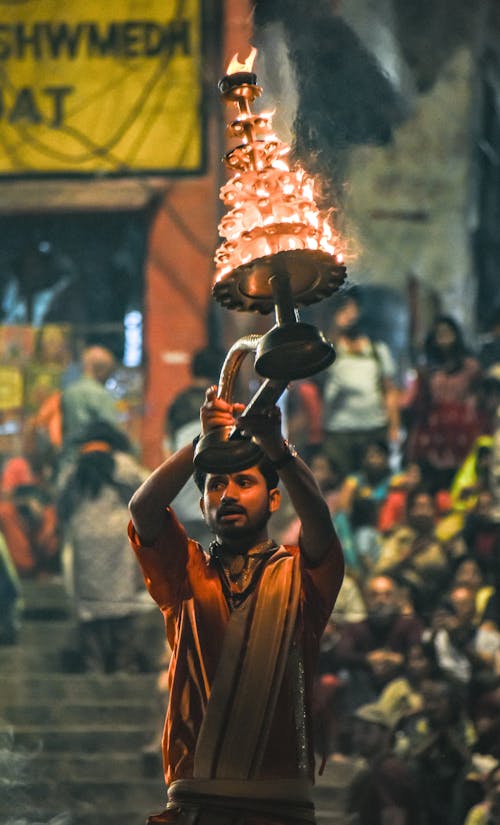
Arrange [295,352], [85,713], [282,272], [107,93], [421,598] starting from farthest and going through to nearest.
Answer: [107,93] → [85,713] → [421,598] → [282,272] → [295,352]

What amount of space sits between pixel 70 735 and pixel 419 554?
2.79 meters

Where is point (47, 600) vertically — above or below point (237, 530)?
above

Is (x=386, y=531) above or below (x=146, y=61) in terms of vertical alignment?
below

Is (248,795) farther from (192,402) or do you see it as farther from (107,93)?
(107,93)

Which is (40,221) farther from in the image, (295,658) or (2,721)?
(295,658)

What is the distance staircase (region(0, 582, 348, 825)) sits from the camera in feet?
35.6

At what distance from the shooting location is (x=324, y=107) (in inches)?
300

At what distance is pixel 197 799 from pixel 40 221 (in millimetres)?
8617

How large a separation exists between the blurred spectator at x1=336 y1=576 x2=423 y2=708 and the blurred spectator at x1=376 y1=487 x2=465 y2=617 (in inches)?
5.9

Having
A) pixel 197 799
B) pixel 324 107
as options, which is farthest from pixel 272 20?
pixel 197 799

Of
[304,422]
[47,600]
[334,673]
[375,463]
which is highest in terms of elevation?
[304,422]

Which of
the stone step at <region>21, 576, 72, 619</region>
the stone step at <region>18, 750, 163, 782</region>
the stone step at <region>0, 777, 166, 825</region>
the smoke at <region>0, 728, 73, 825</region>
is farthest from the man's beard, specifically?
the stone step at <region>21, 576, 72, 619</region>

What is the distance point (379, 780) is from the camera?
10.8 m

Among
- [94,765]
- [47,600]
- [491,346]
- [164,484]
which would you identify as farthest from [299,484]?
[47,600]
